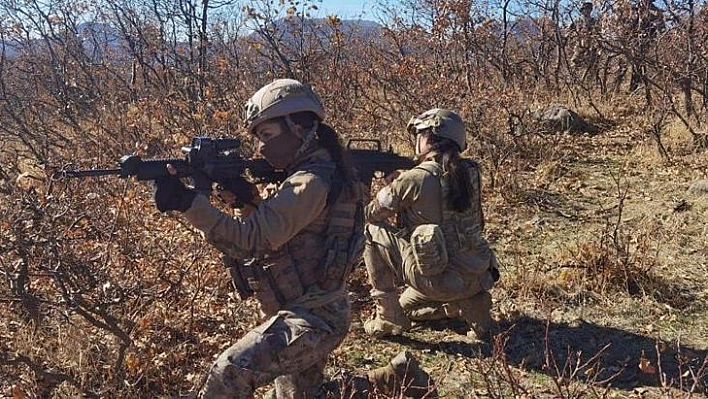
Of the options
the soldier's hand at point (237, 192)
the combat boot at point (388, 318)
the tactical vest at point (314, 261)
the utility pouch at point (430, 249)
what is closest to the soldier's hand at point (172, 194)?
the soldier's hand at point (237, 192)

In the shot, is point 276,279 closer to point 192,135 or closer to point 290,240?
point 290,240

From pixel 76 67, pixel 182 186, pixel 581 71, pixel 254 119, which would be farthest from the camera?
pixel 581 71

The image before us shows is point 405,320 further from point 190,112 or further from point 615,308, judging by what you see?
point 190,112

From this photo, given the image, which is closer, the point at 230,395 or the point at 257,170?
the point at 230,395


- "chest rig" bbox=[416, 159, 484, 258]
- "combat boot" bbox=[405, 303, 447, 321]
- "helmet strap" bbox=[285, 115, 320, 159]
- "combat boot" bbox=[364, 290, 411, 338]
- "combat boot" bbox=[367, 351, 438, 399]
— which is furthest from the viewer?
"combat boot" bbox=[405, 303, 447, 321]

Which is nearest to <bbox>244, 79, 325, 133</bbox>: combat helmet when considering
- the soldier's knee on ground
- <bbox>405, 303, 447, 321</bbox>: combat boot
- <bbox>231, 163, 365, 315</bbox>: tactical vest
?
<bbox>231, 163, 365, 315</bbox>: tactical vest

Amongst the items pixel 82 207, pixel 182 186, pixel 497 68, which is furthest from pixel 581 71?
pixel 182 186

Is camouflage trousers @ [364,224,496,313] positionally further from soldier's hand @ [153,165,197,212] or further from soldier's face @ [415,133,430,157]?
soldier's hand @ [153,165,197,212]

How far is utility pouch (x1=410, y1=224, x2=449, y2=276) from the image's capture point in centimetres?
402

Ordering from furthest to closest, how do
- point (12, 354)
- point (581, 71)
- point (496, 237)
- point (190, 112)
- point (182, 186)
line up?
point (581, 71)
point (190, 112)
point (496, 237)
point (12, 354)
point (182, 186)

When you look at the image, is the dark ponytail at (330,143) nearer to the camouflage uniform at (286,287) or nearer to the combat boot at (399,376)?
the camouflage uniform at (286,287)

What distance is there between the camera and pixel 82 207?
4566mm

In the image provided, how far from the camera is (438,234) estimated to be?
402 centimetres

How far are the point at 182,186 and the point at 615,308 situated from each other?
3.11 metres
